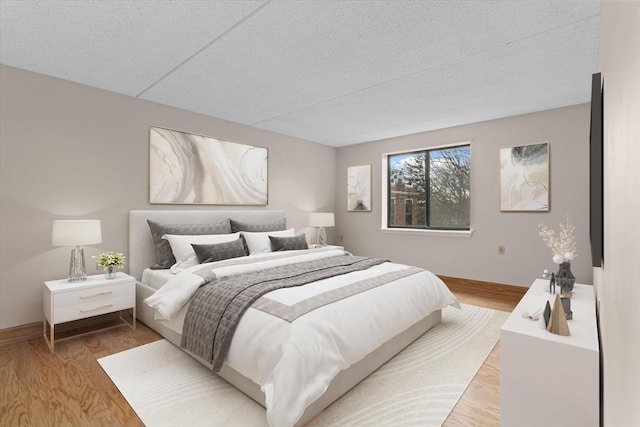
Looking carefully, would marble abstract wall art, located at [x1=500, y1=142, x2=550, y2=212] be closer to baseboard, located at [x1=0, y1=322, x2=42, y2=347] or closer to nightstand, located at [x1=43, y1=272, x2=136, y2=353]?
nightstand, located at [x1=43, y1=272, x2=136, y2=353]

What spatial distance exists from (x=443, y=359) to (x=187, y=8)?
122 inches

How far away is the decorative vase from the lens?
2332 mm

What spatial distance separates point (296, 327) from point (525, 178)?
381 centimetres

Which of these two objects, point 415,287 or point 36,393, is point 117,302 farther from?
point 415,287

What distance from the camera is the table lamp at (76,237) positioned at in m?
2.73

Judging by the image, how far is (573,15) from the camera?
2.02m

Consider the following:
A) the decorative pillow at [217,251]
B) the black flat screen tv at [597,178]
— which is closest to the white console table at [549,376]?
the black flat screen tv at [597,178]

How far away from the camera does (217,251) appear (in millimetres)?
3309

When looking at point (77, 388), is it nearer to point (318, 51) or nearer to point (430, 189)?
point (318, 51)

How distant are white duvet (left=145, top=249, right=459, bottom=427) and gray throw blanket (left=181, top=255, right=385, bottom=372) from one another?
0.21 ft

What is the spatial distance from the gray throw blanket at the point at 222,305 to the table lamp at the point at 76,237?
127cm

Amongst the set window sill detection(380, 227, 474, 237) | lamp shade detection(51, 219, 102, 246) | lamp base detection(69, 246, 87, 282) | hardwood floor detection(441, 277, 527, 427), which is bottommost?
hardwood floor detection(441, 277, 527, 427)

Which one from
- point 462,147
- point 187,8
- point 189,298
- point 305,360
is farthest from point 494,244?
point 187,8

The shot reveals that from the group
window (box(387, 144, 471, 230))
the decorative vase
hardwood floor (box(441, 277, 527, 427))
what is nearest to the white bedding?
hardwood floor (box(441, 277, 527, 427))
